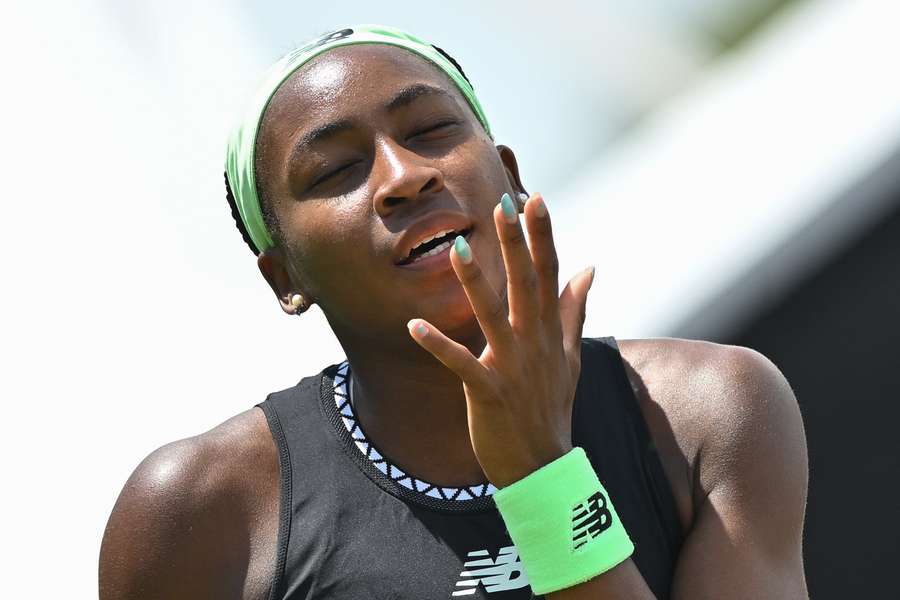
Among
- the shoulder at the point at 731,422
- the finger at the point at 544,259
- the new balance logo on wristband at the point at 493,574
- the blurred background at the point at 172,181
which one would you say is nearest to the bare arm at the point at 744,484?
the shoulder at the point at 731,422

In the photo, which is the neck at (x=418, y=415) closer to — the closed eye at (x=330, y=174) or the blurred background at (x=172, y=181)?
the closed eye at (x=330, y=174)

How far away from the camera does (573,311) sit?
5.78ft

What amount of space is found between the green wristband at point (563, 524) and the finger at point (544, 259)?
0.60ft

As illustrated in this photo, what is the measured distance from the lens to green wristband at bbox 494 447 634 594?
170cm

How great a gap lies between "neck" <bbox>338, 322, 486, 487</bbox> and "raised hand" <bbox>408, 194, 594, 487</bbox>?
33 centimetres

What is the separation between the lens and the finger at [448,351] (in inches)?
62.3

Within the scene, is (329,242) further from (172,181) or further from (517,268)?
(172,181)

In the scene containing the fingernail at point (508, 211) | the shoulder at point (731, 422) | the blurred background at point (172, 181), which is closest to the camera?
the fingernail at point (508, 211)

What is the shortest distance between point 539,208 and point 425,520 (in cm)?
63

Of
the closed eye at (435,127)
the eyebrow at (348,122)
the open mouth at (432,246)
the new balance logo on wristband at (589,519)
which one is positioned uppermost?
the eyebrow at (348,122)

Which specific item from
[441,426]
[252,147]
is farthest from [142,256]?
[441,426]

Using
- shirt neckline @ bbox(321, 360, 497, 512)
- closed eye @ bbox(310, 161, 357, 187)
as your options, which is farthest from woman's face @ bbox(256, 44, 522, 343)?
shirt neckline @ bbox(321, 360, 497, 512)

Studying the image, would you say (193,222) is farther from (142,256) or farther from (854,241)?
(854,241)

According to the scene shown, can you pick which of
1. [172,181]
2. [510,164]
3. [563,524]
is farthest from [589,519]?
[172,181]
